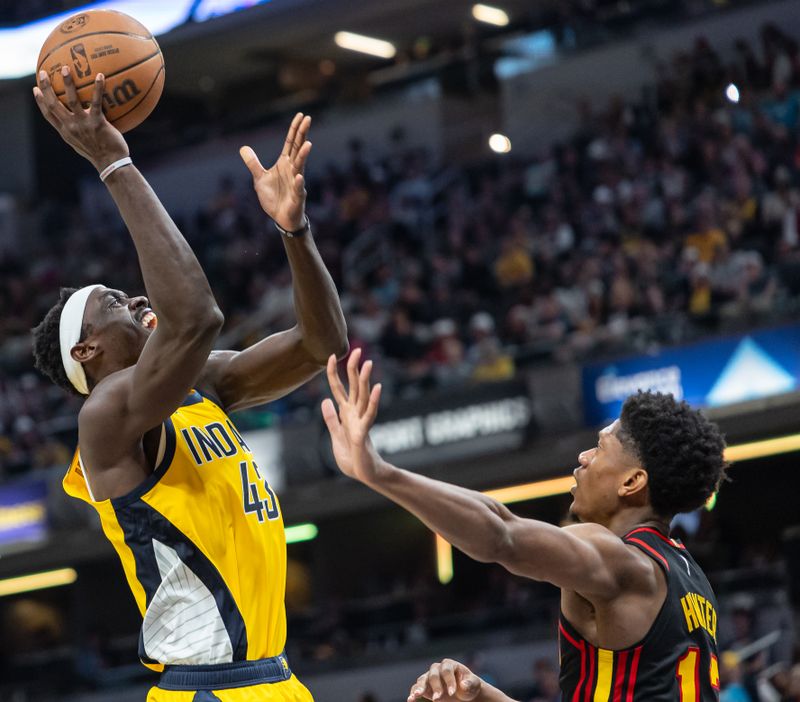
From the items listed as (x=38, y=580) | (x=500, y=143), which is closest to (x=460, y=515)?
(x=500, y=143)

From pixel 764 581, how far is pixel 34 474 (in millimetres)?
9551

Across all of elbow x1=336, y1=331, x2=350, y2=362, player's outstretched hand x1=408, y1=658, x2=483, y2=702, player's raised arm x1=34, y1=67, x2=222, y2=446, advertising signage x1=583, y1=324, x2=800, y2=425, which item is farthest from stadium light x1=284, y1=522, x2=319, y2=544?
player's outstretched hand x1=408, y1=658, x2=483, y2=702

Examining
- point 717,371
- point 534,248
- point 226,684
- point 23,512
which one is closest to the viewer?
point 226,684

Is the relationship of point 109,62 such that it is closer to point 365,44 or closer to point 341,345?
point 341,345

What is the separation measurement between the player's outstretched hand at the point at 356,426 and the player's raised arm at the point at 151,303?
2.24ft

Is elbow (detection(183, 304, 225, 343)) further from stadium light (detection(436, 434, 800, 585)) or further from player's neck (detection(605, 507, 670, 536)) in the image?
Result: stadium light (detection(436, 434, 800, 585))

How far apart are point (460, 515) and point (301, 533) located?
16.5 meters

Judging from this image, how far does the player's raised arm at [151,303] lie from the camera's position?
13.4 ft

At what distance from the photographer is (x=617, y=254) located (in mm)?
16078

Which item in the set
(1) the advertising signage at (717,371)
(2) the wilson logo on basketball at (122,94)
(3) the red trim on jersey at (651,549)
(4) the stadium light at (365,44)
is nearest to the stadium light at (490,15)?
(4) the stadium light at (365,44)

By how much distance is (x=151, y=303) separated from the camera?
4164mm

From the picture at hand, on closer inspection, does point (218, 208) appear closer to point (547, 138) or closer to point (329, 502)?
point (547, 138)

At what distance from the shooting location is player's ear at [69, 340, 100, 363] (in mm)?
4543

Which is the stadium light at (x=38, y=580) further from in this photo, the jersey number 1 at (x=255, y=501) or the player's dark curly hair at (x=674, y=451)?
the player's dark curly hair at (x=674, y=451)
